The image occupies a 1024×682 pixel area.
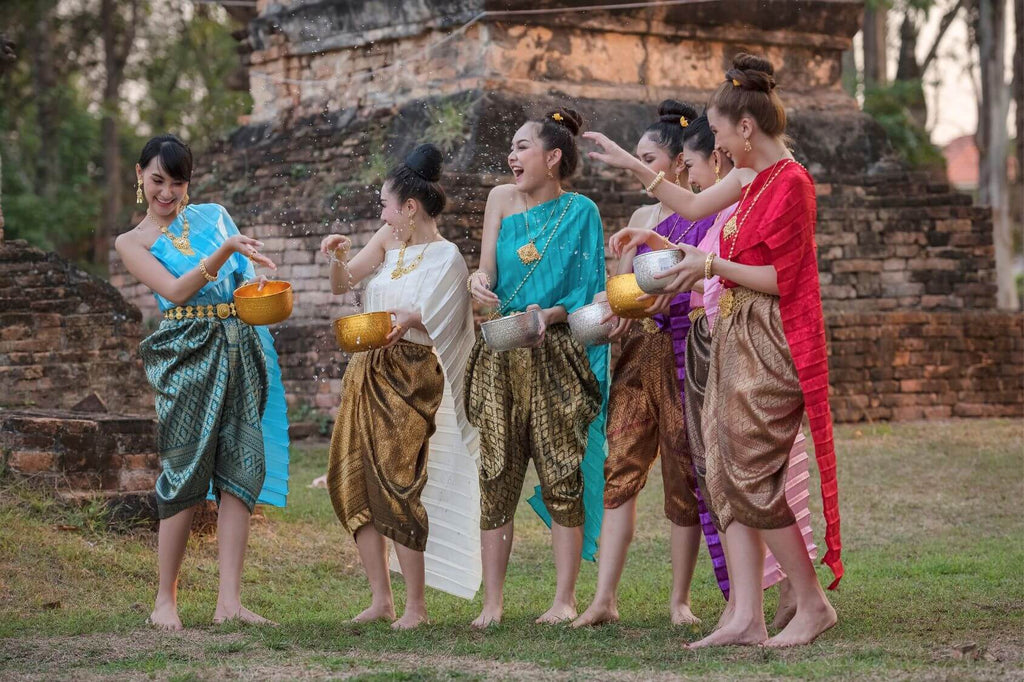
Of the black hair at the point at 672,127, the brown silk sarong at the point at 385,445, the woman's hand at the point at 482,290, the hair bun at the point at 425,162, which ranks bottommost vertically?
A: the brown silk sarong at the point at 385,445

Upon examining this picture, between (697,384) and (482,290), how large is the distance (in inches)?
32.5

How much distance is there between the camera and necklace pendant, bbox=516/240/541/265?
17.7 feet

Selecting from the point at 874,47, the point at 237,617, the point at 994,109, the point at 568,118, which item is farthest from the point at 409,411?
the point at 874,47

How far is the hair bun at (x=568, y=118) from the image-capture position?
5.54 m

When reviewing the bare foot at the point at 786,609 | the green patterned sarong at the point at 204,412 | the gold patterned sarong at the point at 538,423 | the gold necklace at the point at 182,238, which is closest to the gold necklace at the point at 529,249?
the gold patterned sarong at the point at 538,423

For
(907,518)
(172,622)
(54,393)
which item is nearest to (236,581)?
(172,622)

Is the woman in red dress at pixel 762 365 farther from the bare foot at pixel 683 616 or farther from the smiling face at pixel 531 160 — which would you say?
the smiling face at pixel 531 160

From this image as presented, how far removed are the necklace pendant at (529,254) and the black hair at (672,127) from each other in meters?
0.59

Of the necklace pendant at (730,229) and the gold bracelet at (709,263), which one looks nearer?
the gold bracelet at (709,263)

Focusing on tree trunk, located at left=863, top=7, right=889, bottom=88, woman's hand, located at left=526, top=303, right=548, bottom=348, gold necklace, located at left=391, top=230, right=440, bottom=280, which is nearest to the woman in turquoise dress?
gold necklace, located at left=391, top=230, right=440, bottom=280

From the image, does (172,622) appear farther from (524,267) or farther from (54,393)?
(54,393)

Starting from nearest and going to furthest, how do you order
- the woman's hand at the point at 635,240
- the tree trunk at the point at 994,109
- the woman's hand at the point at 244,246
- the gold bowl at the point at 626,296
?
the gold bowl at the point at 626,296, the woman's hand at the point at 635,240, the woman's hand at the point at 244,246, the tree trunk at the point at 994,109

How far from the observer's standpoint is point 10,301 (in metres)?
9.96

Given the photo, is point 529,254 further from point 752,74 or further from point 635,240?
point 752,74
